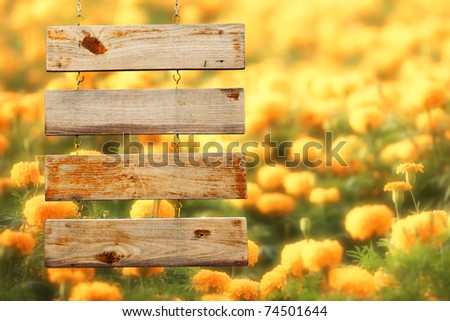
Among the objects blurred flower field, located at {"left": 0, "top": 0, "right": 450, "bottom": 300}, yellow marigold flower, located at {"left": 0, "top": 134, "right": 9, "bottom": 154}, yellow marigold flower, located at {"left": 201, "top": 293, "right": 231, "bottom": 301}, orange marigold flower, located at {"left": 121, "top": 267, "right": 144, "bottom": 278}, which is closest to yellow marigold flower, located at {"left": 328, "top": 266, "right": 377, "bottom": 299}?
blurred flower field, located at {"left": 0, "top": 0, "right": 450, "bottom": 300}

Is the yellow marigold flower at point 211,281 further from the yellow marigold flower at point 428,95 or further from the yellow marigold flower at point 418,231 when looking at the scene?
the yellow marigold flower at point 428,95

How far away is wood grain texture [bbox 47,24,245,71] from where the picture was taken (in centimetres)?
226

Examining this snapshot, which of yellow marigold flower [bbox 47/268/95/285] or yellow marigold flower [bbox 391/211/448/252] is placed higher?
yellow marigold flower [bbox 391/211/448/252]

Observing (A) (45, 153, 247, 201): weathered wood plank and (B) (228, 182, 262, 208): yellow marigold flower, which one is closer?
(A) (45, 153, 247, 201): weathered wood plank

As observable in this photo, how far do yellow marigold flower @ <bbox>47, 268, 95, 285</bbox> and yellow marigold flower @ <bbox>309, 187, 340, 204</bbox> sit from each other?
2.56 ft

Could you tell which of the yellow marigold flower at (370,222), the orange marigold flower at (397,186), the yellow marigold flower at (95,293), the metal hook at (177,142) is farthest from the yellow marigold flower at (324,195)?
the yellow marigold flower at (95,293)

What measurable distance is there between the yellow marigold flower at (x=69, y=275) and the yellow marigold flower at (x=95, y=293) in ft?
0.09

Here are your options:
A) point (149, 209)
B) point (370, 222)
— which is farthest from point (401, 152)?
point (149, 209)

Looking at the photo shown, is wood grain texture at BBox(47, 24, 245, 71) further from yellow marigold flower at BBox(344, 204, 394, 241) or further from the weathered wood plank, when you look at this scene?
yellow marigold flower at BBox(344, 204, 394, 241)

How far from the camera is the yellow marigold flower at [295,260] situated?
2.58m

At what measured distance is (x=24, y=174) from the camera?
2646 mm

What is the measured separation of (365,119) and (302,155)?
0.83 ft

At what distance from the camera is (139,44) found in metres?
2.28
